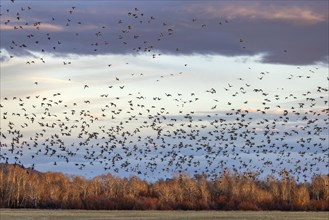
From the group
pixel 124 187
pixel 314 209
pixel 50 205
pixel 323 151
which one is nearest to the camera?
pixel 323 151

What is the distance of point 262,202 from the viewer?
417 ft

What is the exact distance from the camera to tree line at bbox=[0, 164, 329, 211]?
12681 centimetres

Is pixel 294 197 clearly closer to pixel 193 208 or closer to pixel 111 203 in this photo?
pixel 193 208

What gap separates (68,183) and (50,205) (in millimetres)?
23918

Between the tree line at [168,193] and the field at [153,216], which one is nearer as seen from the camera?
the field at [153,216]

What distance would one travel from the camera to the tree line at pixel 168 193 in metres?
127

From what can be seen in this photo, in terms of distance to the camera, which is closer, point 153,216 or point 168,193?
point 153,216

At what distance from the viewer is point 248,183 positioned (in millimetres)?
143375

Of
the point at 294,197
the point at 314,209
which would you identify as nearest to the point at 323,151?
the point at 314,209

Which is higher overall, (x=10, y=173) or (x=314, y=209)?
(x=10, y=173)

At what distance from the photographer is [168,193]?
138 metres

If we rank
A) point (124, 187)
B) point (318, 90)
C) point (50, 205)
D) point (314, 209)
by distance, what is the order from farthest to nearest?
point (124, 187), point (50, 205), point (314, 209), point (318, 90)

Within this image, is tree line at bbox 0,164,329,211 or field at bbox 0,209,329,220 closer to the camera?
field at bbox 0,209,329,220

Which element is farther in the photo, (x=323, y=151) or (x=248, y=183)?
(x=248, y=183)
